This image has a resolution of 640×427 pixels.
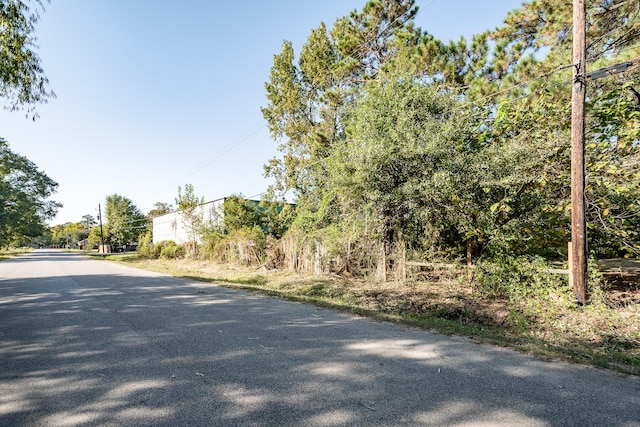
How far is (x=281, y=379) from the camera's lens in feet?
11.5

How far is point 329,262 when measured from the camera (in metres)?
13.1

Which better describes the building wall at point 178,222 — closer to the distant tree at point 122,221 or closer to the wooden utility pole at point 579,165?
the distant tree at point 122,221

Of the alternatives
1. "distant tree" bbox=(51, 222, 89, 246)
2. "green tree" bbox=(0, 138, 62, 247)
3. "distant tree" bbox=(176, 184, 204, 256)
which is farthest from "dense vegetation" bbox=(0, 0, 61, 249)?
"distant tree" bbox=(51, 222, 89, 246)

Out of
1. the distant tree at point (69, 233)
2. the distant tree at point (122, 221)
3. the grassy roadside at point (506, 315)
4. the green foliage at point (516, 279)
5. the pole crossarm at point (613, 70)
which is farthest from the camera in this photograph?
the distant tree at point (69, 233)

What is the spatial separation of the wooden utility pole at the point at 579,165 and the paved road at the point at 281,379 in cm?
426

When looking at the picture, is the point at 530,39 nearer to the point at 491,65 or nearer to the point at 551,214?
the point at 491,65

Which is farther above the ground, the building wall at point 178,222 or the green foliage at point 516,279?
the building wall at point 178,222

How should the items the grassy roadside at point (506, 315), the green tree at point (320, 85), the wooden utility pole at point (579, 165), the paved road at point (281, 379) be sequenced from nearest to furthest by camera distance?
1. the paved road at point (281, 379)
2. the grassy roadside at point (506, 315)
3. the wooden utility pole at point (579, 165)
4. the green tree at point (320, 85)

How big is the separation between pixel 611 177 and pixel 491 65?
611 cm

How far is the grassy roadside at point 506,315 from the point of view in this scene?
4.83 meters

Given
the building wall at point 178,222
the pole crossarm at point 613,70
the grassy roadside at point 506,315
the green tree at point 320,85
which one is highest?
the green tree at point 320,85

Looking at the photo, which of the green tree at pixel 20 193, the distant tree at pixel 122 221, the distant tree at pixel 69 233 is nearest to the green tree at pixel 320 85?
the green tree at pixel 20 193

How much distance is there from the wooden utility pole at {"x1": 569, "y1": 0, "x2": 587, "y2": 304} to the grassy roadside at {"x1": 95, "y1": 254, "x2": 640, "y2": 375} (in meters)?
0.52

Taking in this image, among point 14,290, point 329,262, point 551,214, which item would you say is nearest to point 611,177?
point 551,214
